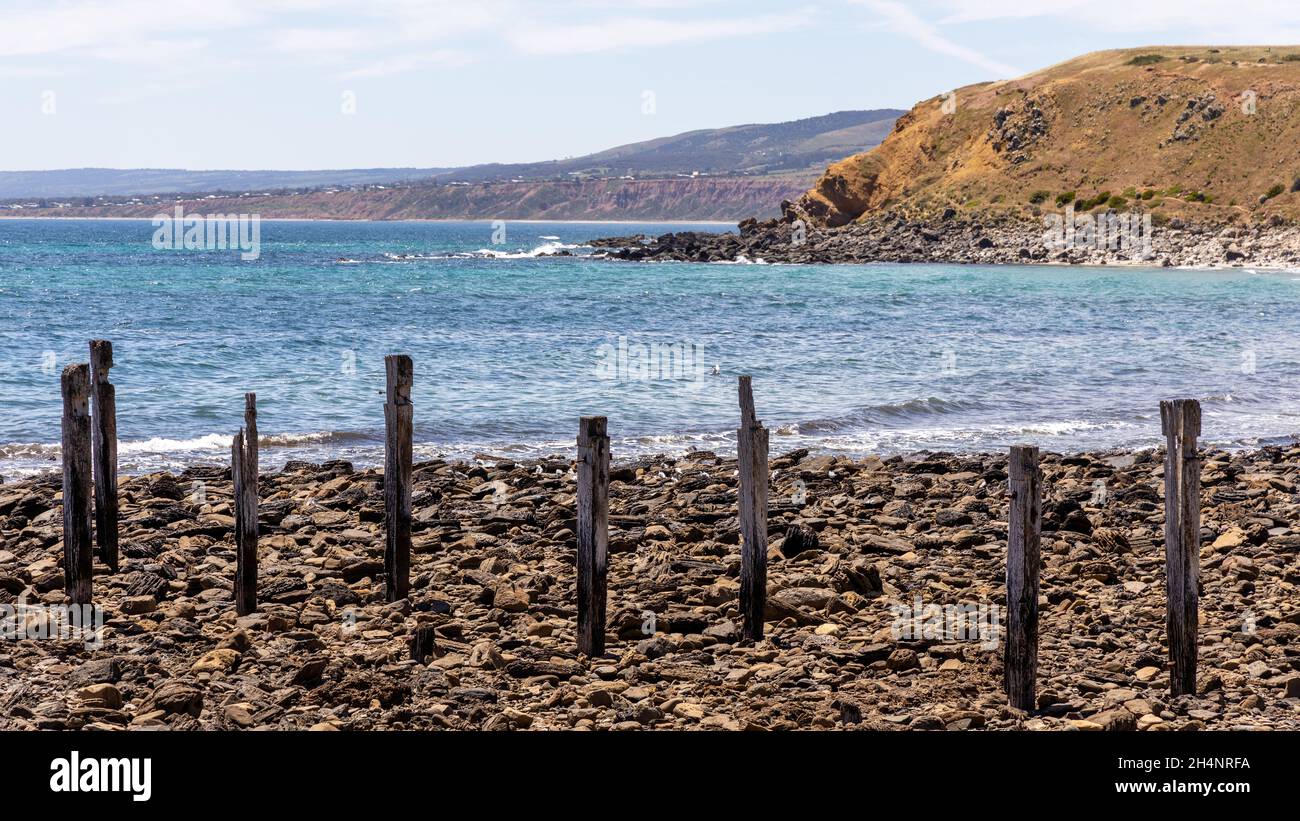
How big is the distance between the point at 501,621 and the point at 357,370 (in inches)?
916

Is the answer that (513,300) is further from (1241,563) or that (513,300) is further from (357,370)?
(1241,563)

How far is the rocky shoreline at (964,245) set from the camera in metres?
89.7

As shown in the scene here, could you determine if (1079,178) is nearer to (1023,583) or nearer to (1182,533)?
(1182,533)

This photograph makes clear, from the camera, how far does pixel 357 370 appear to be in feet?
113

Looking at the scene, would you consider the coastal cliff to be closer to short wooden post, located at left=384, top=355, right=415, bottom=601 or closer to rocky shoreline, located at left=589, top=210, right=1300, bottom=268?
rocky shoreline, located at left=589, top=210, right=1300, bottom=268

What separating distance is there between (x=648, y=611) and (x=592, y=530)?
1.46 meters

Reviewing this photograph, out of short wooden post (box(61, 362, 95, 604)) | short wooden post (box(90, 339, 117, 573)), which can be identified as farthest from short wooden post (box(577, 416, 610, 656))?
short wooden post (box(90, 339, 117, 573))

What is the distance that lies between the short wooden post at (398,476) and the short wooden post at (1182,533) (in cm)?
648

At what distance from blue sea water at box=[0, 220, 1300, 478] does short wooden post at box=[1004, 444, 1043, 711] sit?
13.2 meters

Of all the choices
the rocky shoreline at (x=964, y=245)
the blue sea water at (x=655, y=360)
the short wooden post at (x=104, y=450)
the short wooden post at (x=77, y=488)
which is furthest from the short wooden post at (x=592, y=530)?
the rocky shoreline at (x=964, y=245)

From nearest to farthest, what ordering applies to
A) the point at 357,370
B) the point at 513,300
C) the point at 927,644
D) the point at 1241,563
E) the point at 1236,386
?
the point at 927,644
the point at 1241,563
the point at 1236,386
the point at 357,370
the point at 513,300

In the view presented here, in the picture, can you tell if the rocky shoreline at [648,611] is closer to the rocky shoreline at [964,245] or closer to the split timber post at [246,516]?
the split timber post at [246,516]
